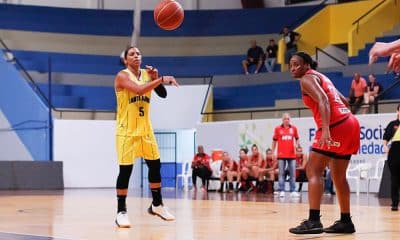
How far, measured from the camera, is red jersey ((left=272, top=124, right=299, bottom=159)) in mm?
16547

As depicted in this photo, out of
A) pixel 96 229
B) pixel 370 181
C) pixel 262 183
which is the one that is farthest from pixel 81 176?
pixel 96 229

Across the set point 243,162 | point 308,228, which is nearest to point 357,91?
point 243,162

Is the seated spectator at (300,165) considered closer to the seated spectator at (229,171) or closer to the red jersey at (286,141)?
the red jersey at (286,141)

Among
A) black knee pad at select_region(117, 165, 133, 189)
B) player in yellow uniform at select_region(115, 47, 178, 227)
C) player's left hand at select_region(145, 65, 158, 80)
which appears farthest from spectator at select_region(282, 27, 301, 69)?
black knee pad at select_region(117, 165, 133, 189)

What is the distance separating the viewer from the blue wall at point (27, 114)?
21.9 m

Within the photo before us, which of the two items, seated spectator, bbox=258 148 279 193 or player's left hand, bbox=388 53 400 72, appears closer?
player's left hand, bbox=388 53 400 72

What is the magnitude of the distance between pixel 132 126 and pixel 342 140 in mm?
2452

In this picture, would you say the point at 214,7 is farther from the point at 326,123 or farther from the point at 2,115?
the point at 326,123

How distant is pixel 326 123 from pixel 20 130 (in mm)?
16500

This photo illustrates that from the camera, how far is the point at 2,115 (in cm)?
2236

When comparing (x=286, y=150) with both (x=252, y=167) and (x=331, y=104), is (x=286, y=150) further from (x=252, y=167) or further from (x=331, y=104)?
(x=331, y=104)

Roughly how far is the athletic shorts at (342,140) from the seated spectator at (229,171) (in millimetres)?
12468

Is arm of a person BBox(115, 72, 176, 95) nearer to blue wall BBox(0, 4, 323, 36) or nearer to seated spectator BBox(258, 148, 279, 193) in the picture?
seated spectator BBox(258, 148, 279, 193)

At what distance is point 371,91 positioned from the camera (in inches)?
752
